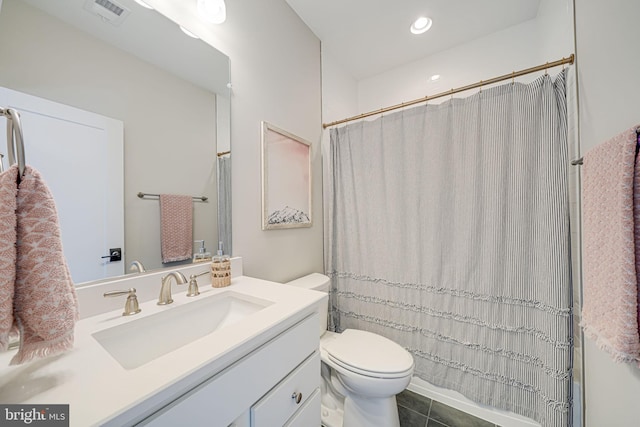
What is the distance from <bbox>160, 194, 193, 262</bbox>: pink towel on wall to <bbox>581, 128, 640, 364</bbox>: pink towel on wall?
140 centimetres

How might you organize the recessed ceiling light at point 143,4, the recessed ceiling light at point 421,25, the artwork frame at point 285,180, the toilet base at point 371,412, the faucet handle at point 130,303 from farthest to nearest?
the recessed ceiling light at point 421,25
the artwork frame at point 285,180
the toilet base at point 371,412
the recessed ceiling light at point 143,4
the faucet handle at point 130,303

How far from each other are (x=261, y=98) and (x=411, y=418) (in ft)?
6.83

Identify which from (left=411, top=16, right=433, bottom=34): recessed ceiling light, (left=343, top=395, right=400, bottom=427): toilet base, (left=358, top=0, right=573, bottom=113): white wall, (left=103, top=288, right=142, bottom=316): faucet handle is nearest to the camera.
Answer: (left=103, top=288, right=142, bottom=316): faucet handle

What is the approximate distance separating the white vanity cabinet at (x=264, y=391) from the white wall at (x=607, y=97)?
3.05 feet

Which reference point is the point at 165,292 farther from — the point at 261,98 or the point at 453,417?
the point at 453,417

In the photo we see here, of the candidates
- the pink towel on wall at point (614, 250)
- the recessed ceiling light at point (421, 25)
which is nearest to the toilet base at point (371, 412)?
the pink towel on wall at point (614, 250)

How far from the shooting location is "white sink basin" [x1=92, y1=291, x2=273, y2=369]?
66 cm

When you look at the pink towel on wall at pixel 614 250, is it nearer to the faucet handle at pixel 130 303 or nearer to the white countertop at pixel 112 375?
the white countertop at pixel 112 375

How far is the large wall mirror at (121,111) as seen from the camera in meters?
0.64

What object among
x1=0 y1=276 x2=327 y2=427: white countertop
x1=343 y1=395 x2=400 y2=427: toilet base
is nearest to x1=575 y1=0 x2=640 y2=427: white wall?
x1=343 y1=395 x2=400 y2=427: toilet base

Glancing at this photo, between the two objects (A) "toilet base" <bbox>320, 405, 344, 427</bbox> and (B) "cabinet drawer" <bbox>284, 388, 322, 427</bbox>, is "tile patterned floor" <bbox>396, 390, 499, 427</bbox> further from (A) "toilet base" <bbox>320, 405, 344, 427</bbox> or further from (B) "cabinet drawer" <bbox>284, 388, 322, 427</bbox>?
(B) "cabinet drawer" <bbox>284, 388, 322, 427</bbox>

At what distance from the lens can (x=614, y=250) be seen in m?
0.57

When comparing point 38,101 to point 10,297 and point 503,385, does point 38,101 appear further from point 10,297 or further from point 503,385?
point 503,385

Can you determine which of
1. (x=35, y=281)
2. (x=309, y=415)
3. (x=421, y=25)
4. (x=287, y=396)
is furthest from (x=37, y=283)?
(x=421, y=25)
